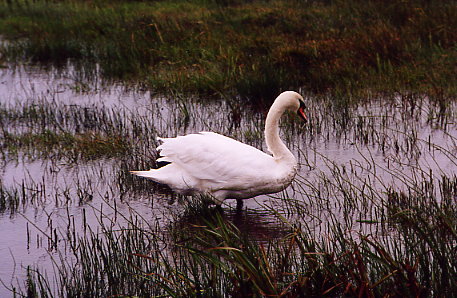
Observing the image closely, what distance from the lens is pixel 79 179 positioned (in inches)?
292

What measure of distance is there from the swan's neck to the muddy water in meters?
0.28

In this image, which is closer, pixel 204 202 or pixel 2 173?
pixel 204 202

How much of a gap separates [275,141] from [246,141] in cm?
210

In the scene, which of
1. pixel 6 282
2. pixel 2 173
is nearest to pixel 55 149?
pixel 2 173

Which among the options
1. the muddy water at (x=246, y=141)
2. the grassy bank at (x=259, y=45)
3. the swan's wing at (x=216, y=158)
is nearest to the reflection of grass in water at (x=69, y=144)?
the muddy water at (x=246, y=141)

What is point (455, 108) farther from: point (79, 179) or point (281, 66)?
point (79, 179)

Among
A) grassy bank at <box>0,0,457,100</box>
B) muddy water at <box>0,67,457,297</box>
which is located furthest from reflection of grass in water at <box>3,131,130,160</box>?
grassy bank at <box>0,0,457,100</box>

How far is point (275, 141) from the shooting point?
6.32 m

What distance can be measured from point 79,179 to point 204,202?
6.15 feet

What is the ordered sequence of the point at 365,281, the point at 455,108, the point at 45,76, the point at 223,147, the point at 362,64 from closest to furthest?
the point at 365,281
the point at 223,147
the point at 455,108
the point at 362,64
the point at 45,76

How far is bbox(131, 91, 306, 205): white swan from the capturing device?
5934 mm

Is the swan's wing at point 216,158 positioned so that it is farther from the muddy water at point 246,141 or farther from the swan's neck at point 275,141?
the muddy water at point 246,141

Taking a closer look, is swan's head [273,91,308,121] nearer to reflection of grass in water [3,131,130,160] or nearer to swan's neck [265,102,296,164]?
swan's neck [265,102,296,164]

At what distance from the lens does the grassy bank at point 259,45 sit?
10.6m
